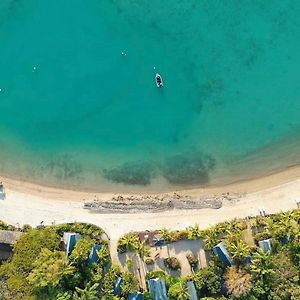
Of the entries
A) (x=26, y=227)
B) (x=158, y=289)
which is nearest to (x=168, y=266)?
(x=158, y=289)

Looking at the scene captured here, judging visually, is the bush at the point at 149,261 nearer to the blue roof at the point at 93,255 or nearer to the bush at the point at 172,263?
the bush at the point at 172,263

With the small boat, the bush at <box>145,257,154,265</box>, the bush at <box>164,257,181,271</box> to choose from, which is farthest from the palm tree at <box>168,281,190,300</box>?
the small boat

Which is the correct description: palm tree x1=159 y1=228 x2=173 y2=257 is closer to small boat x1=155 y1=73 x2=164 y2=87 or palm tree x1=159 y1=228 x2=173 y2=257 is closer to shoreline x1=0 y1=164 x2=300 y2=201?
shoreline x1=0 y1=164 x2=300 y2=201

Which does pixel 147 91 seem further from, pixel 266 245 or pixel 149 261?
pixel 266 245

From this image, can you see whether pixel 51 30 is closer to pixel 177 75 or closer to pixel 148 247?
pixel 177 75

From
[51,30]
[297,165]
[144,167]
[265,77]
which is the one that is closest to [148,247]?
[144,167]

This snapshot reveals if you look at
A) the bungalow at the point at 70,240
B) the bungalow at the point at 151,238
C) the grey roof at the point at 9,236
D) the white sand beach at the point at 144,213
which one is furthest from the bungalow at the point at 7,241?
the bungalow at the point at 151,238
